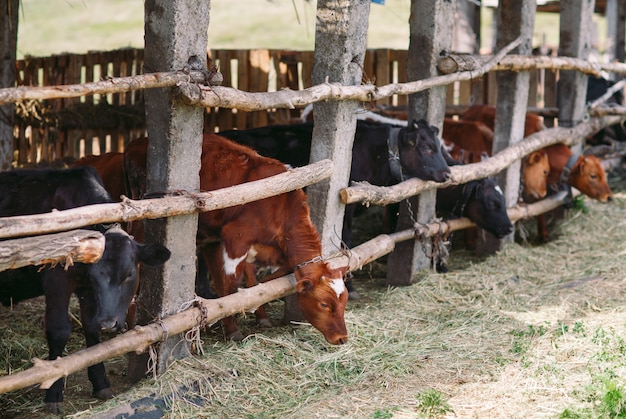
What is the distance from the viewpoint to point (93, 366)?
5.49 m

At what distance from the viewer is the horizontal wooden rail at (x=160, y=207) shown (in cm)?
437

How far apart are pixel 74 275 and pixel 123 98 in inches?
244

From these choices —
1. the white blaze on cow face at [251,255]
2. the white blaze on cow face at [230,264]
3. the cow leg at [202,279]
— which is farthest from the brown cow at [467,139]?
the white blaze on cow face at [230,264]

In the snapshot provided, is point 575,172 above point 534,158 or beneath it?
beneath

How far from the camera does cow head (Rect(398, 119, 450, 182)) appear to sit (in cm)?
812

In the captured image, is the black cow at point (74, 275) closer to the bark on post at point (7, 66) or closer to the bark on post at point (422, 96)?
the bark on post at point (7, 66)

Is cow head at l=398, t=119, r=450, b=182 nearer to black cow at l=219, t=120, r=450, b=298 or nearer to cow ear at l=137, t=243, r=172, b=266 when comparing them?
black cow at l=219, t=120, r=450, b=298

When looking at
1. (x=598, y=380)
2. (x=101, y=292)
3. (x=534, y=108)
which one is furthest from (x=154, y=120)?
(x=534, y=108)

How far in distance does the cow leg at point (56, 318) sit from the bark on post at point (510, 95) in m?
5.81

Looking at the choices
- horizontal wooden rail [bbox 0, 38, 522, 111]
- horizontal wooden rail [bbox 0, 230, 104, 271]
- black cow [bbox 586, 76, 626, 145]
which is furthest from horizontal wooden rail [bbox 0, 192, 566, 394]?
black cow [bbox 586, 76, 626, 145]

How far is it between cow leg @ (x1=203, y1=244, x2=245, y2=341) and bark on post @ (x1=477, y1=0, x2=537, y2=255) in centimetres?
386

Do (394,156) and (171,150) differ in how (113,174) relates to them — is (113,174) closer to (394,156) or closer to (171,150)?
(171,150)

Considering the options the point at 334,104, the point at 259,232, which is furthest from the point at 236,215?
the point at 334,104

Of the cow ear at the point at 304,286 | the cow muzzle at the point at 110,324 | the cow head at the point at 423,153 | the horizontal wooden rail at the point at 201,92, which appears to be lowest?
the cow ear at the point at 304,286
